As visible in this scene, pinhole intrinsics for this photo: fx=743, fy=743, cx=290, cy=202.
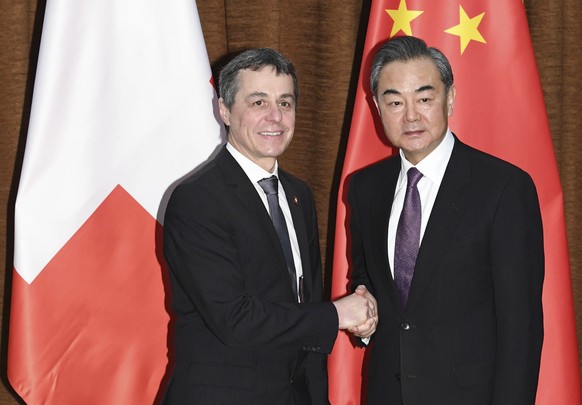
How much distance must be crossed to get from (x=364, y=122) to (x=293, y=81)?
58cm

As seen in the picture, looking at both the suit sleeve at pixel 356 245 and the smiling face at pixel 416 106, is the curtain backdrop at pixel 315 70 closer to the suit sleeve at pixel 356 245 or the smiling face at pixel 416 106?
the suit sleeve at pixel 356 245

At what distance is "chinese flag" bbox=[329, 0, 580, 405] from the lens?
2.46 m

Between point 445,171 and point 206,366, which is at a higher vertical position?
point 445,171

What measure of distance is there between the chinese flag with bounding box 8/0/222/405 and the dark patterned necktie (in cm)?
54

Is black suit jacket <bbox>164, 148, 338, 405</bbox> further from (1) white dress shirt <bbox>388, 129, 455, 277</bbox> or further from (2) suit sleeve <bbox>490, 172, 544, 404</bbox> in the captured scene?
(2) suit sleeve <bbox>490, 172, 544, 404</bbox>

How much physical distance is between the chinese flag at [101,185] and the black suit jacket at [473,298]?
937mm

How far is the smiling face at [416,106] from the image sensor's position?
6.66ft

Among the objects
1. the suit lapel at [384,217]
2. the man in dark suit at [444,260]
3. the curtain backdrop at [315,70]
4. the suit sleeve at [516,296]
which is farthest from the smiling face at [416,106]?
the curtain backdrop at [315,70]

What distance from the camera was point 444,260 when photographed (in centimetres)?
192

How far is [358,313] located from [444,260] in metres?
0.29

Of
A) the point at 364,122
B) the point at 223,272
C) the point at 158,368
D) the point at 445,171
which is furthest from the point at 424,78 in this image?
the point at 158,368

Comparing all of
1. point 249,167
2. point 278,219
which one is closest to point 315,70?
point 249,167

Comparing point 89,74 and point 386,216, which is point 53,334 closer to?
point 89,74

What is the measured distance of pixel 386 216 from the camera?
2.11 metres
